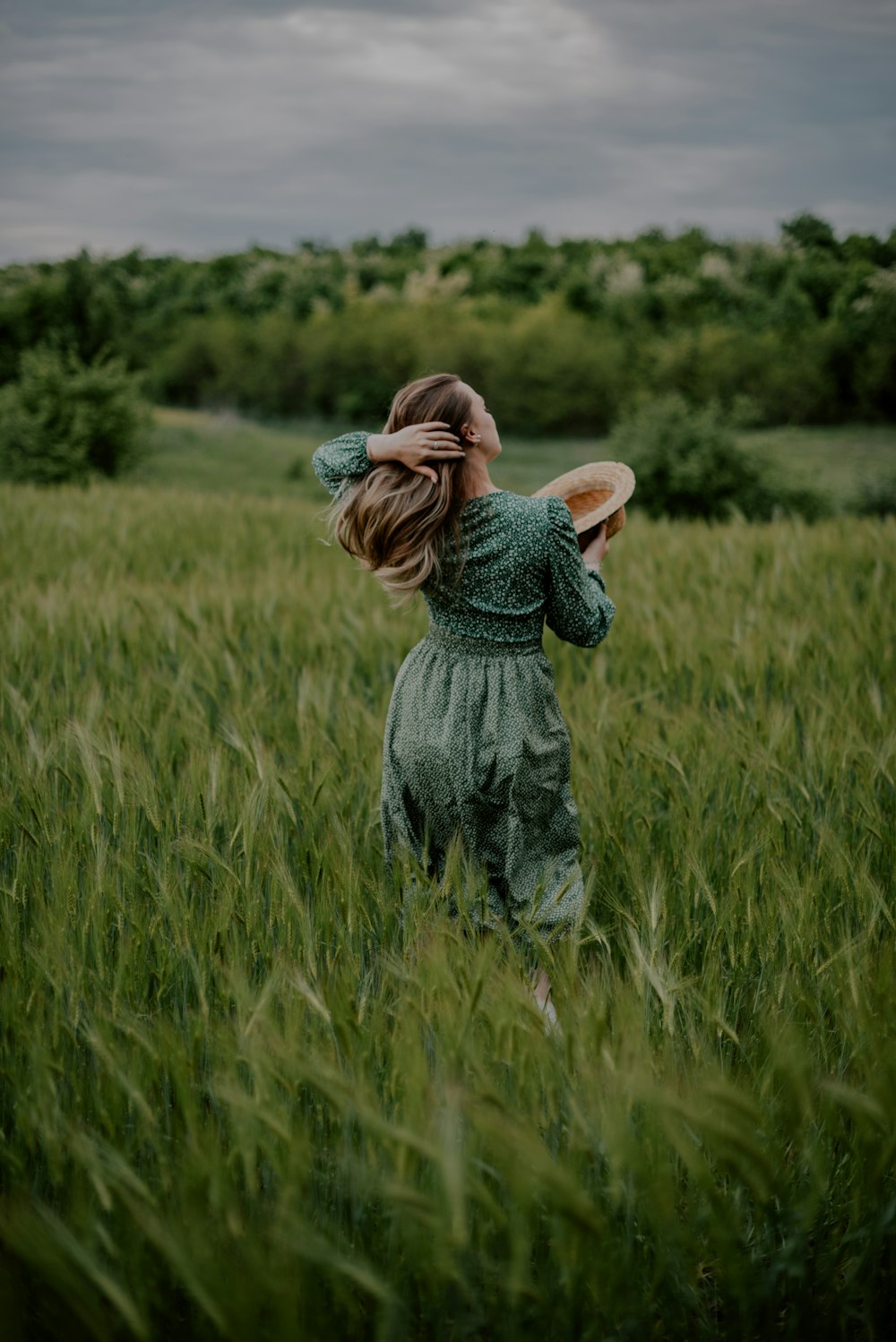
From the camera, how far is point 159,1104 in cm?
124

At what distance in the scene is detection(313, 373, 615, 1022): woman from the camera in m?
1.69

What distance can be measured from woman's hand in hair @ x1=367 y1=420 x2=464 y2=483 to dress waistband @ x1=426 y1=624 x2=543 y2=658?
1.00 ft

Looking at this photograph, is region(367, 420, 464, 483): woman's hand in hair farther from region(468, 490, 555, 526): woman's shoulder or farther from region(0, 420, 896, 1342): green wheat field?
region(0, 420, 896, 1342): green wheat field

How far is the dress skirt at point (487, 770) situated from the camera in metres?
1.81

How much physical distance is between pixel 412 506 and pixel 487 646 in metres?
0.31

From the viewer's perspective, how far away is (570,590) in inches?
69.9

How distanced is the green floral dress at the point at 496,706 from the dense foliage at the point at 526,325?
11874 millimetres

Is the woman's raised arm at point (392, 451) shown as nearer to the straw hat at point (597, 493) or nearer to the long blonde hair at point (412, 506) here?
the long blonde hair at point (412, 506)

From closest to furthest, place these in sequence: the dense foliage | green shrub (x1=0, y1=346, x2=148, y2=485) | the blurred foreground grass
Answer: green shrub (x1=0, y1=346, x2=148, y2=485) < the blurred foreground grass < the dense foliage

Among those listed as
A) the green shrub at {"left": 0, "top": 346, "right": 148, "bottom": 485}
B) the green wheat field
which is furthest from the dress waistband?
the green shrub at {"left": 0, "top": 346, "right": 148, "bottom": 485}

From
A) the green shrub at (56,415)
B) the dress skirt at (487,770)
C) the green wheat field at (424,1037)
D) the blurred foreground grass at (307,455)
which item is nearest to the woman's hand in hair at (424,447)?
the dress skirt at (487,770)

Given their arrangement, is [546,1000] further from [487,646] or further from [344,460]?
[344,460]

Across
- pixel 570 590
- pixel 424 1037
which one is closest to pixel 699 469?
pixel 570 590

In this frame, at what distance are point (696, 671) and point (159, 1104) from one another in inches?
80.4
